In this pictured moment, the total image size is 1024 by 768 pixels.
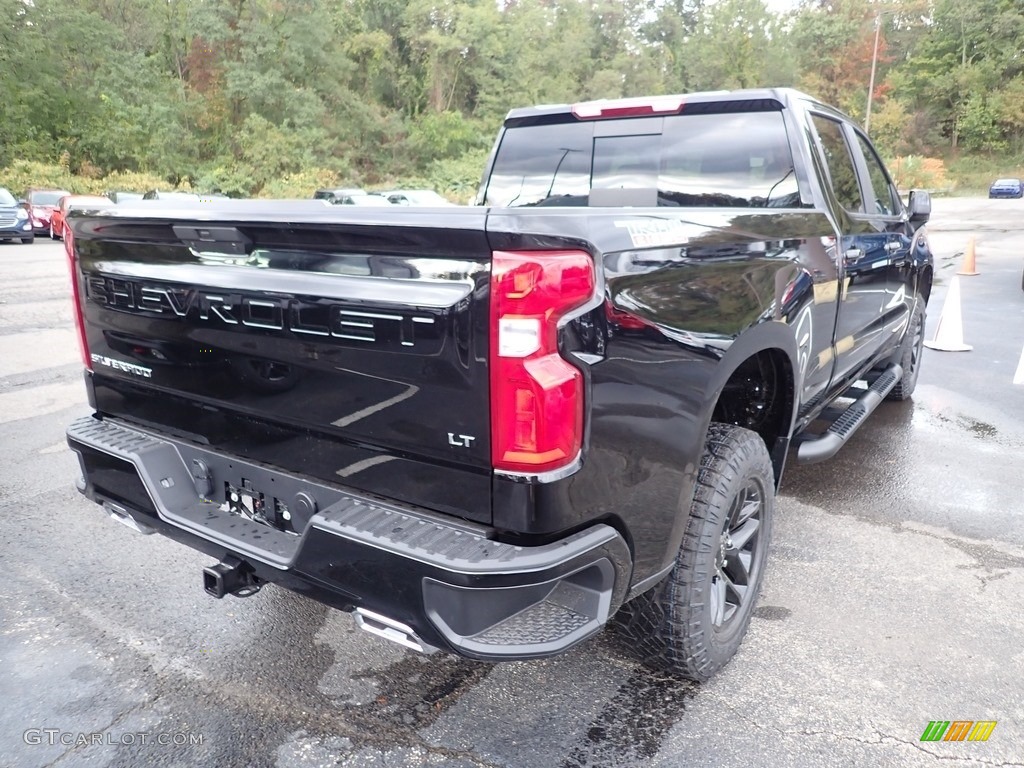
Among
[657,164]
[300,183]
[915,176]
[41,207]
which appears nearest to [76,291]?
[657,164]

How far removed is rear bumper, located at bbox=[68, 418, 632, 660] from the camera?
179 cm

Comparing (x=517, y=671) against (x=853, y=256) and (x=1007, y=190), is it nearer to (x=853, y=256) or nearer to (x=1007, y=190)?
(x=853, y=256)

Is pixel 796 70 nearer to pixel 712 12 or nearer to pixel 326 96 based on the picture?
pixel 712 12

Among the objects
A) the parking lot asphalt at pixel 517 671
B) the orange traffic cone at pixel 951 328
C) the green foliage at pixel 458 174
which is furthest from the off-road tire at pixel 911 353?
the green foliage at pixel 458 174

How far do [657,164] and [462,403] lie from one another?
2.30m

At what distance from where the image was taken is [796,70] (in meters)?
67.8

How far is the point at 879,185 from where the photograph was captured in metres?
4.56

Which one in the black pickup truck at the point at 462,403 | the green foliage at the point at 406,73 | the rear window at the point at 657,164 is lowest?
the black pickup truck at the point at 462,403

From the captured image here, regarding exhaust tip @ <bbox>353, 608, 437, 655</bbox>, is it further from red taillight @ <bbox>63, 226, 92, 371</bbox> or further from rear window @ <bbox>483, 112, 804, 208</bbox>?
rear window @ <bbox>483, 112, 804, 208</bbox>

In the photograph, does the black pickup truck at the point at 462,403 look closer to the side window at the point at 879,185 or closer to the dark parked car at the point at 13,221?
the side window at the point at 879,185

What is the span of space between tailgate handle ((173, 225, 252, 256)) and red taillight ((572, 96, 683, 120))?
2111mm

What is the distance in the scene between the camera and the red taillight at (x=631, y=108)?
3680 millimetres

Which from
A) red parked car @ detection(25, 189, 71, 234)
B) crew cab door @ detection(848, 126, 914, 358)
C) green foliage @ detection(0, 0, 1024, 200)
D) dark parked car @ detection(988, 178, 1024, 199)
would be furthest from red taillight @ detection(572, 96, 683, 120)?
dark parked car @ detection(988, 178, 1024, 199)

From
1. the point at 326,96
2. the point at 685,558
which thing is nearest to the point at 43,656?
the point at 685,558
